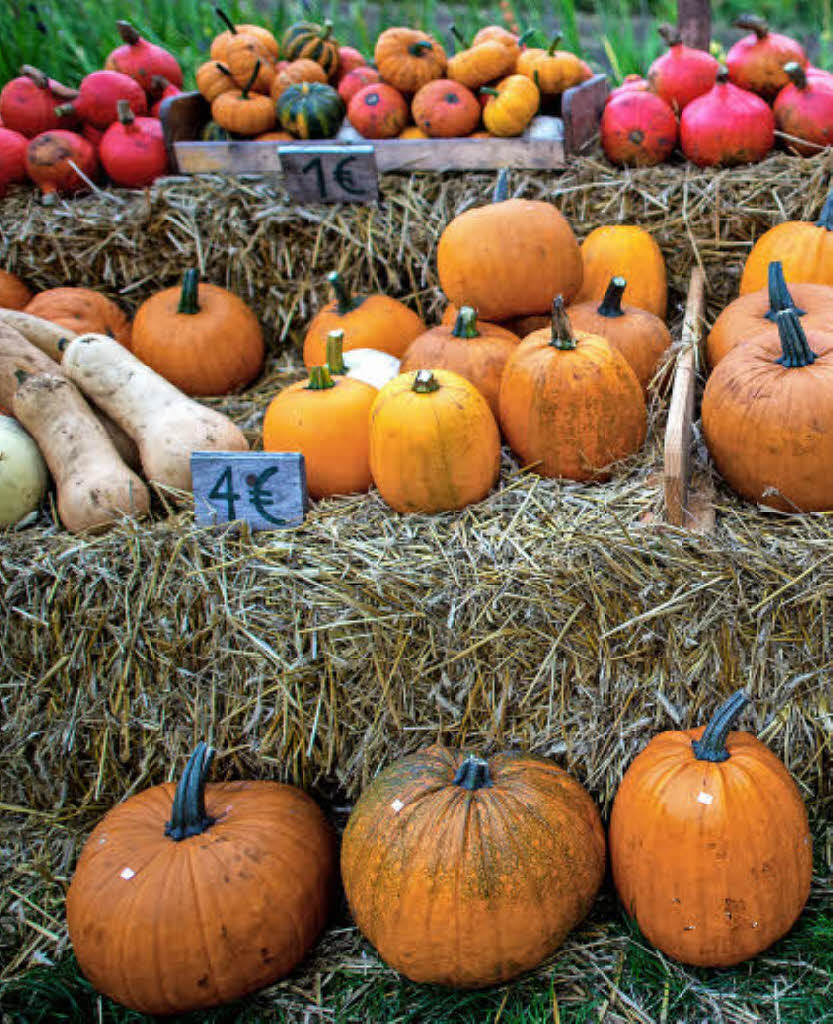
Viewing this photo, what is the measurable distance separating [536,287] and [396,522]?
33.1 inches

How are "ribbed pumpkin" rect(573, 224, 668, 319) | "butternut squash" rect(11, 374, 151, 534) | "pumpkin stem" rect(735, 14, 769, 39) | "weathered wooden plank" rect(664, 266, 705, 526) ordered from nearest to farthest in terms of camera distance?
"weathered wooden plank" rect(664, 266, 705, 526) → "butternut squash" rect(11, 374, 151, 534) → "ribbed pumpkin" rect(573, 224, 668, 319) → "pumpkin stem" rect(735, 14, 769, 39)

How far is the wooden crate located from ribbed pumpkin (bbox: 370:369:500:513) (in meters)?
1.37

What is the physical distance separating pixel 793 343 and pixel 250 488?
4.10ft

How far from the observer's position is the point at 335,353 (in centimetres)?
246

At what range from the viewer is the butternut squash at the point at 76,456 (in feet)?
7.64

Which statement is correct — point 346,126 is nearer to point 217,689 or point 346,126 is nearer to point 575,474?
point 575,474

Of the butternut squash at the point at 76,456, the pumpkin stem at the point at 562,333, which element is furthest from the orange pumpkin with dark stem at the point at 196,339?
the pumpkin stem at the point at 562,333

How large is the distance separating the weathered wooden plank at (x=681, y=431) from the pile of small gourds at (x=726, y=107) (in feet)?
2.84

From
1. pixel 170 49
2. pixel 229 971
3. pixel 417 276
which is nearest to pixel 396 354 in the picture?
pixel 417 276

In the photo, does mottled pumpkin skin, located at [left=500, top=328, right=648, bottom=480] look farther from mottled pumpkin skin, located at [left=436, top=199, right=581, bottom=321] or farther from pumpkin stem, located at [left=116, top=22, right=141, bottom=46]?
pumpkin stem, located at [left=116, top=22, right=141, bottom=46]

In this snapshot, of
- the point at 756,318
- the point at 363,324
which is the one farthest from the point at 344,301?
the point at 756,318

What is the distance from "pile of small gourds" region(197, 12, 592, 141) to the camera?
327 centimetres

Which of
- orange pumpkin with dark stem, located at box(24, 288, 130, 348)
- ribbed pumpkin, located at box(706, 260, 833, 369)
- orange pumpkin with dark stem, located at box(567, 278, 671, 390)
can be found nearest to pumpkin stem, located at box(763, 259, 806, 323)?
ribbed pumpkin, located at box(706, 260, 833, 369)

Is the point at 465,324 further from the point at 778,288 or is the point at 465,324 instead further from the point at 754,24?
the point at 754,24
